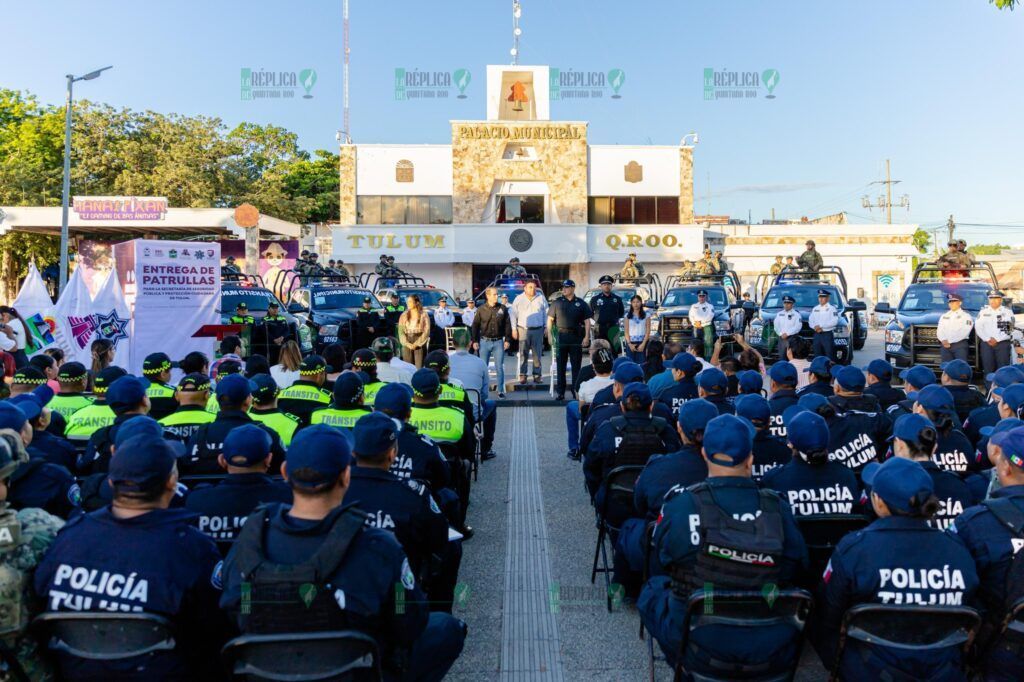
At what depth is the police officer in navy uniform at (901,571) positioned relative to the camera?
3.05 meters

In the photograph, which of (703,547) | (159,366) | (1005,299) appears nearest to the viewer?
(703,547)

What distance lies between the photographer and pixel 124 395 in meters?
5.36

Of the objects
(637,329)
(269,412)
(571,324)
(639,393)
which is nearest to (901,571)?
(639,393)

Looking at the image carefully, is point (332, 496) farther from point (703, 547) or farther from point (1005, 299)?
point (1005, 299)

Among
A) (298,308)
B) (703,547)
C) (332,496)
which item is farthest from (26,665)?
(298,308)

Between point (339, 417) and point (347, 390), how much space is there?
19 centimetres

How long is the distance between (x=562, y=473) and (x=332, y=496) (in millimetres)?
5983

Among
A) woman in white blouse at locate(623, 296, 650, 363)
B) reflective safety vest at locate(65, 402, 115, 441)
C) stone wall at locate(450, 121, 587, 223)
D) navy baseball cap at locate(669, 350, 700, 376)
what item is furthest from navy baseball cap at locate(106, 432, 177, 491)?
stone wall at locate(450, 121, 587, 223)

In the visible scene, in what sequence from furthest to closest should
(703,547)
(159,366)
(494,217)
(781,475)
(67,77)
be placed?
(494,217) < (67,77) < (159,366) < (781,475) < (703,547)

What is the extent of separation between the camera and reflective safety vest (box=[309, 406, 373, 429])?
18.0 ft

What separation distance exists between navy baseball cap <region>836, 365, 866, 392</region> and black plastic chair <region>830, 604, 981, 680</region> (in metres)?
3.36

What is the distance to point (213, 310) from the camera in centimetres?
1241

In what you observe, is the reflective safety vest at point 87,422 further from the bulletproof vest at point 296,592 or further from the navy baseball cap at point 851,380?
the navy baseball cap at point 851,380

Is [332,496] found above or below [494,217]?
below
